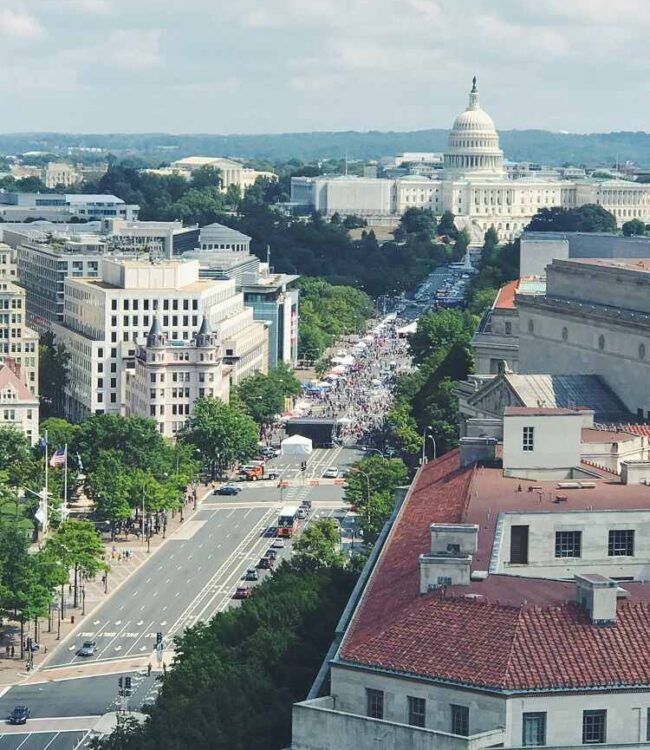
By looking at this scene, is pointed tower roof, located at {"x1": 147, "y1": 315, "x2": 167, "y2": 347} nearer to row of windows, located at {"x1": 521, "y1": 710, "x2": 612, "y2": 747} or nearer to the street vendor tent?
the street vendor tent

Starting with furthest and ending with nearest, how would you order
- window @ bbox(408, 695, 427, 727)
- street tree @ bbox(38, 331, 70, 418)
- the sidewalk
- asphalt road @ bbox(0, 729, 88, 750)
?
1. street tree @ bbox(38, 331, 70, 418)
2. the sidewalk
3. asphalt road @ bbox(0, 729, 88, 750)
4. window @ bbox(408, 695, 427, 727)

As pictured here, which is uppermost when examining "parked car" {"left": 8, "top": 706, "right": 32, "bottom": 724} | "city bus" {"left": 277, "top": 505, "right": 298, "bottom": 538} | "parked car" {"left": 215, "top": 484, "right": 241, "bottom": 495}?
"parked car" {"left": 8, "top": 706, "right": 32, "bottom": 724}

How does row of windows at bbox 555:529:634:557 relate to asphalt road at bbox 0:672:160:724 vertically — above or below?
above

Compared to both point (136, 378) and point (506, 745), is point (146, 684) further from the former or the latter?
point (136, 378)

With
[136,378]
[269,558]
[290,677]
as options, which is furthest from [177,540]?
[290,677]

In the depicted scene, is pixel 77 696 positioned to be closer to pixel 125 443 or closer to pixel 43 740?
pixel 43 740

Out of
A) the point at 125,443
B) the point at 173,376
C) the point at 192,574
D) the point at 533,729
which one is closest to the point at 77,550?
the point at 192,574

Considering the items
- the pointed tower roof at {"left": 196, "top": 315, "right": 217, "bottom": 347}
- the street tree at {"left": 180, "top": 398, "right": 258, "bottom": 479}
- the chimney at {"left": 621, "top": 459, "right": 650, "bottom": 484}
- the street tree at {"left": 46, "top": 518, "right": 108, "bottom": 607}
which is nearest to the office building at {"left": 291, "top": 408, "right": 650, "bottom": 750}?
the chimney at {"left": 621, "top": 459, "right": 650, "bottom": 484}
